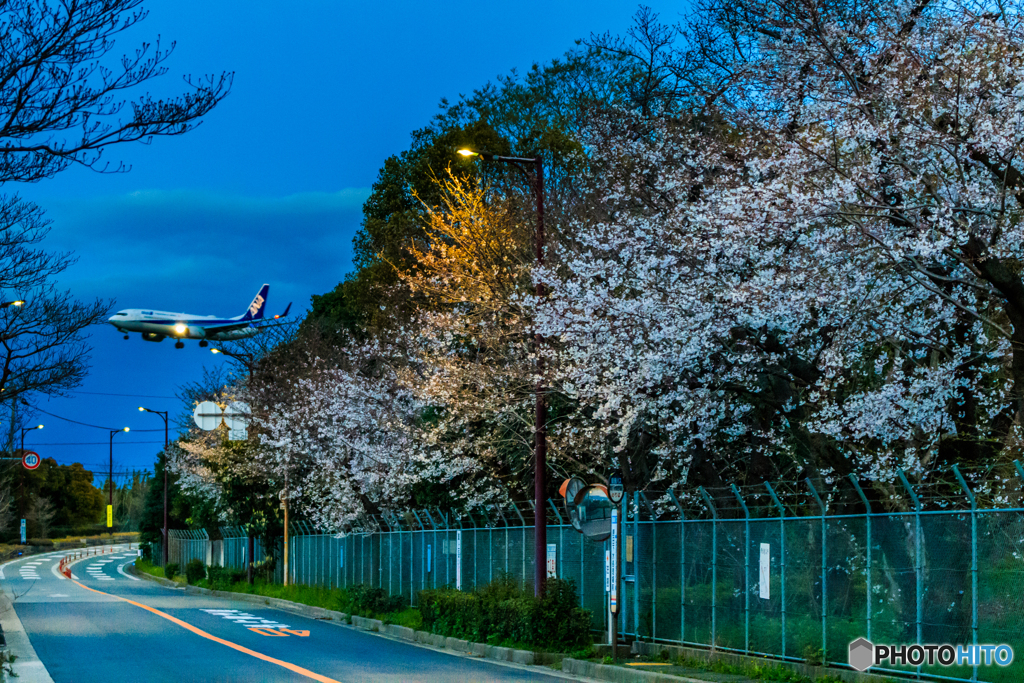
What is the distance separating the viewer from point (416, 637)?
23609 mm

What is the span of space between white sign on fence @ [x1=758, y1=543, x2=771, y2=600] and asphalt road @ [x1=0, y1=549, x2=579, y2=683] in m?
3.31

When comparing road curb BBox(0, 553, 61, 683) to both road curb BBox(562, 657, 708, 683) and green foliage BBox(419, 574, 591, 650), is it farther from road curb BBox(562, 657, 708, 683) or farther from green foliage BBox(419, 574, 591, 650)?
green foliage BBox(419, 574, 591, 650)

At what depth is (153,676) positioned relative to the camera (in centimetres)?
1536

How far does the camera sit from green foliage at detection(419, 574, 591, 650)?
1894cm

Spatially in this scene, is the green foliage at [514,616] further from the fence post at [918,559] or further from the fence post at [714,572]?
the fence post at [918,559]

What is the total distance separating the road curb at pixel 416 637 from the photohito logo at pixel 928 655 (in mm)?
2469

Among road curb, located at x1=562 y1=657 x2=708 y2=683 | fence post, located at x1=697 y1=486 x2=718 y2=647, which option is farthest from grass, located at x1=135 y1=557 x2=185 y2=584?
fence post, located at x1=697 y1=486 x2=718 y2=647

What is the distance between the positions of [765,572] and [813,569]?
0.98m

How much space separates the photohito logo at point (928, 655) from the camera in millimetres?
12055

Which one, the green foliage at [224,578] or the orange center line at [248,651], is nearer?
the orange center line at [248,651]

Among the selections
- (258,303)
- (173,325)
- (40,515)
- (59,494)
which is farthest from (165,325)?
(59,494)

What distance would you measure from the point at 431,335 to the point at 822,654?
15.0 metres

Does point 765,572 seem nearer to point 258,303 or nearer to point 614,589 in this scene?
point 614,589

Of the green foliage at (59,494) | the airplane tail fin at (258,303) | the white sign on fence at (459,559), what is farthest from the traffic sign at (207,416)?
the green foliage at (59,494)
